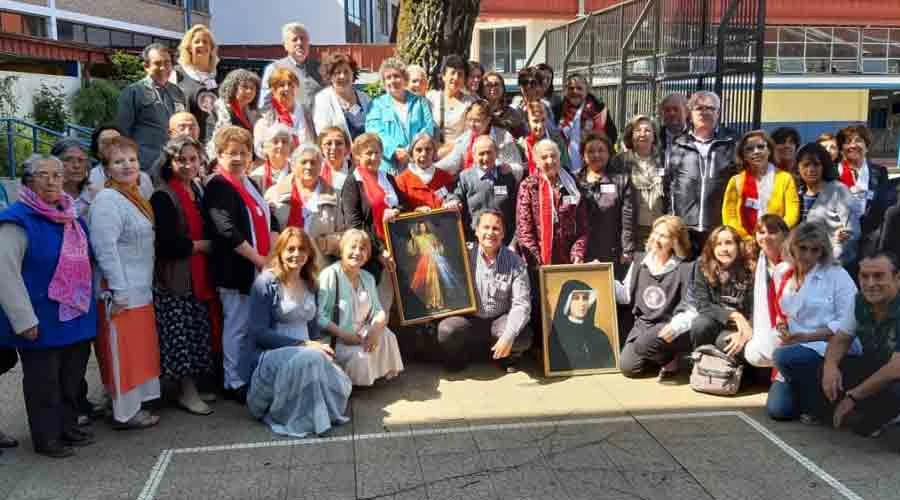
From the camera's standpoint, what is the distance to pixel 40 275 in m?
4.52

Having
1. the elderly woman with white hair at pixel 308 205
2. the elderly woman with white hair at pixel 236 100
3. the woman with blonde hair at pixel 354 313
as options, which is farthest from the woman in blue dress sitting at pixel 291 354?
the elderly woman with white hair at pixel 236 100

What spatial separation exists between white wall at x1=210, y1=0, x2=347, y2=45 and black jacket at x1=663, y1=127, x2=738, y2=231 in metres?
29.2

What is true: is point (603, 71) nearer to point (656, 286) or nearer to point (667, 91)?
point (667, 91)

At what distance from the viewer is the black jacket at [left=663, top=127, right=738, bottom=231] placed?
20.9 feet

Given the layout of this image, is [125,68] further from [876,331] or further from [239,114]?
[876,331]

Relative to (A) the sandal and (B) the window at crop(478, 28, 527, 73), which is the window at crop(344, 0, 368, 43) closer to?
(B) the window at crop(478, 28, 527, 73)

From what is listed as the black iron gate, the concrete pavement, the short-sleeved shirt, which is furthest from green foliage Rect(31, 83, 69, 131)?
the short-sleeved shirt

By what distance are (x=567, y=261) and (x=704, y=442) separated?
200 cm

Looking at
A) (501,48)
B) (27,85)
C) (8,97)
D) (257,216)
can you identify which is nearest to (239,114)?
(257,216)

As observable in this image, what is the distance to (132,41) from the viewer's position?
3159 cm

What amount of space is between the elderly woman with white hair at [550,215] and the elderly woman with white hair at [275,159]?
180 cm

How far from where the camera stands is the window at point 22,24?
24.6m

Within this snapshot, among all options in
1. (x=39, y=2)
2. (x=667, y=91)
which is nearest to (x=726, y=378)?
(x=667, y=91)

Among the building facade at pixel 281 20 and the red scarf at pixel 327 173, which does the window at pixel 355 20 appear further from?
the red scarf at pixel 327 173
